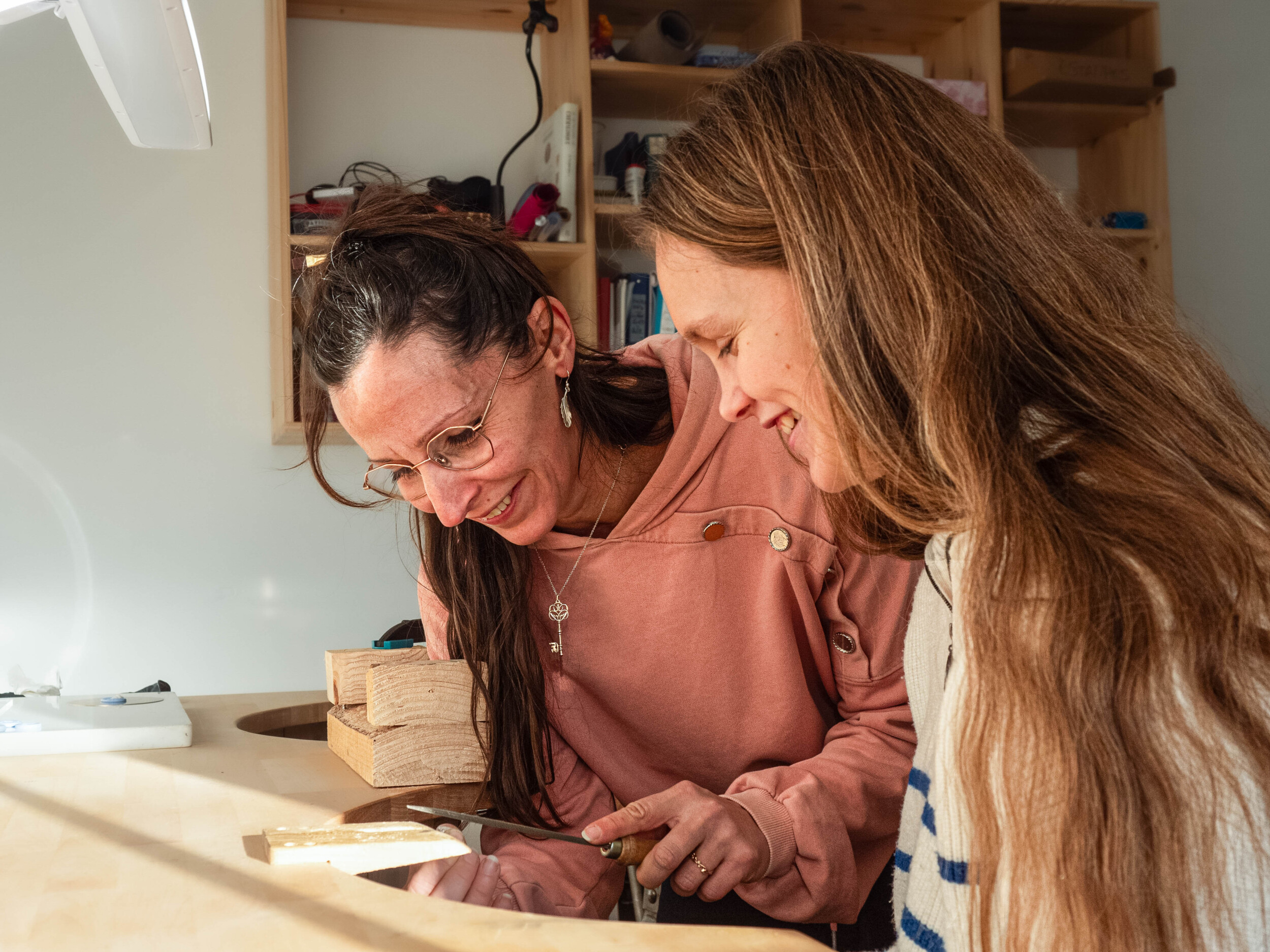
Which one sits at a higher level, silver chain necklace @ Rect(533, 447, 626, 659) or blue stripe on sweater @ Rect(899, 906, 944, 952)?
silver chain necklace @ Rect(533, 447, 626, 659)

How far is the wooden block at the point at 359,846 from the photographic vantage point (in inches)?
31.0

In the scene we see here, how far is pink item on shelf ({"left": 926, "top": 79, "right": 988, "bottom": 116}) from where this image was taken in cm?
278

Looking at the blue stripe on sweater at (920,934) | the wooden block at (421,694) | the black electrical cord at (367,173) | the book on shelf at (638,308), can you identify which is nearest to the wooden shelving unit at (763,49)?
the book on shelf at (638,308)

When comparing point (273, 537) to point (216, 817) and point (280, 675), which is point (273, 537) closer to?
point (280, 675)

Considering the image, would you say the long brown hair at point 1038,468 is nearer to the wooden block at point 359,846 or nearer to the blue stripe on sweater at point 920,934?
the blue stripe on sweater at point 920,934

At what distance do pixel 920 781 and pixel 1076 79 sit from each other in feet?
8.04

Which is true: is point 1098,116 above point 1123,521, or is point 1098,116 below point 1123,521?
above

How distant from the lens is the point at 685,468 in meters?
1.27

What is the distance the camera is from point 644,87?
266 cm

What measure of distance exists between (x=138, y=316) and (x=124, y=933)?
2188 mm

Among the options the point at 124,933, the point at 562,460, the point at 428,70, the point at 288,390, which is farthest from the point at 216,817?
the point at 428,70

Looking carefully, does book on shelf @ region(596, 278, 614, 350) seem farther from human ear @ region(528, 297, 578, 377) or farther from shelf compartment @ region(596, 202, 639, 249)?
human ear @ region(528, 297, 578, 377)

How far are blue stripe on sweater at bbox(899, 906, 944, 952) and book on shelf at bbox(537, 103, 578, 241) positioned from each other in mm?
2017

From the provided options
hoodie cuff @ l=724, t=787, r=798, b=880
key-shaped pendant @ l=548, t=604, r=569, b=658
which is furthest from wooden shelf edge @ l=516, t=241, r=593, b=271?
hoodie cuff @ l=724, t=787, r=798, b=880
